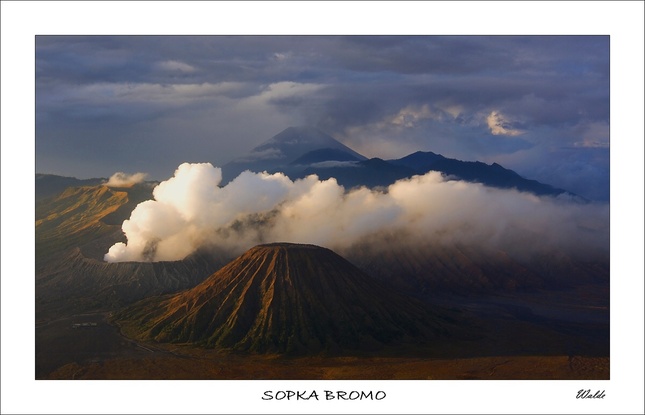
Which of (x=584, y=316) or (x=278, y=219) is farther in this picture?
(x=278, y=219)

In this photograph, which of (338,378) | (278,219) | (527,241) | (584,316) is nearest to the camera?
(338,378)

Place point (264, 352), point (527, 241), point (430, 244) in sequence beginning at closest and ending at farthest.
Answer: point (264, 352) → point (430, 244) → point (527, 241)

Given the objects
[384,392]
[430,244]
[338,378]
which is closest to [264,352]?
[338,378]

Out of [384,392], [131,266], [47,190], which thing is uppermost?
[47,190]

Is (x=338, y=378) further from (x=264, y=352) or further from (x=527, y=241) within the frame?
(x=527, y=241)

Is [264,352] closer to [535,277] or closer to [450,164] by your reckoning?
[535,277]

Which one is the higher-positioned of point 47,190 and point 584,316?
point 47,190
